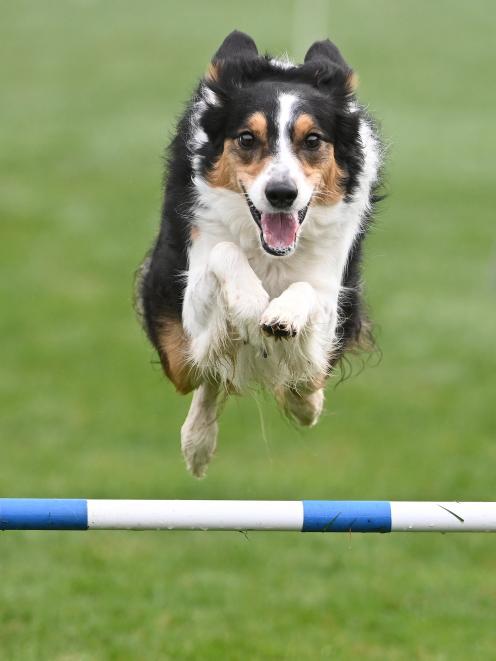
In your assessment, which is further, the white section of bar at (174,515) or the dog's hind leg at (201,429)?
the dog's hind leg at (201,429)

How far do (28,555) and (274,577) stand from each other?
2.09 m

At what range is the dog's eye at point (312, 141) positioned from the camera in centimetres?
688

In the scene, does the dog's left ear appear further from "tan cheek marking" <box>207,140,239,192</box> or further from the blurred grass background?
the blurred grass background

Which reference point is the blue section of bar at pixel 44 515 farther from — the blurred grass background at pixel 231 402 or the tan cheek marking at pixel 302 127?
the blurred grass background at pixel 231 402

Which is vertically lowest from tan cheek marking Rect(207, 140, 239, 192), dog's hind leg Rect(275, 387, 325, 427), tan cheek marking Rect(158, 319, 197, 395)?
dog's hind leg Rect(275, 387, 325, 427)

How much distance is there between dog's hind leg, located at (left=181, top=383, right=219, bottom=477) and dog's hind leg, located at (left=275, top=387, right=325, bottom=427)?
41 centimetres

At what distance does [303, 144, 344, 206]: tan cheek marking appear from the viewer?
6.95 metres

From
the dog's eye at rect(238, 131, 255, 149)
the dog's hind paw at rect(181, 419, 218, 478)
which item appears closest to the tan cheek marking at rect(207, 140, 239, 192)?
the dog's eye at rect(238, 131, 255, 149)

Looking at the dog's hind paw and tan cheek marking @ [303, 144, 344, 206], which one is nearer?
tan cheek marking @ [303, 144, 344, 206]

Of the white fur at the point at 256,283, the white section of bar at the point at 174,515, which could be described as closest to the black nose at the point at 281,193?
the white fur at the point at 256,283

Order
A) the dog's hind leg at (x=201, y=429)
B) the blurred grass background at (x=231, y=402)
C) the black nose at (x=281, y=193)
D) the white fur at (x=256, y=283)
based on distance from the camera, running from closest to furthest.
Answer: the black nose at (x=281, y=193), the white fur at (x=256, y=283), the dog's hind leg at (x=201, y=429), the blurred grass background at (x=231, y=402)

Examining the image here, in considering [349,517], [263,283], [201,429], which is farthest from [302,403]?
[349,517]

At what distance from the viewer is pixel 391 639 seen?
10.9 m

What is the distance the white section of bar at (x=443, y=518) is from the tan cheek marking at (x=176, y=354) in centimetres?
202
